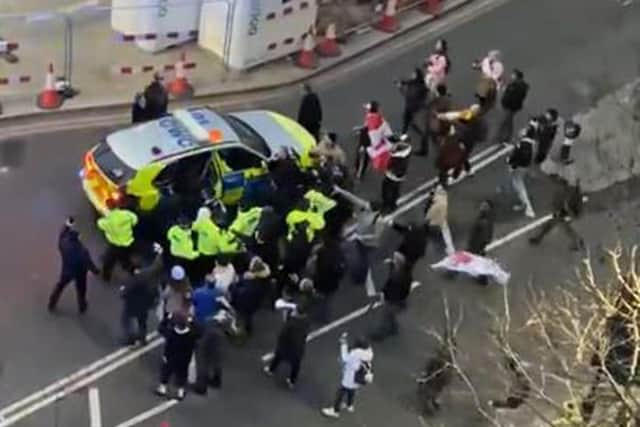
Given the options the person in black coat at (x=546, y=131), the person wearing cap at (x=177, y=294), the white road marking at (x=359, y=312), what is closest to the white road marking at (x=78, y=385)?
→ the person wearing cap at (x=177, y=294)

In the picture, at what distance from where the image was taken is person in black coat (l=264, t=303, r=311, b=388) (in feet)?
66.4

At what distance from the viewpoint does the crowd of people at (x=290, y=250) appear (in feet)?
67.0

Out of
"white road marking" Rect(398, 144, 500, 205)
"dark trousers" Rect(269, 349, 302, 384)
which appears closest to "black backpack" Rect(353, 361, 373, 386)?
"dark trousers" Rect(269, 349, 302, 384)

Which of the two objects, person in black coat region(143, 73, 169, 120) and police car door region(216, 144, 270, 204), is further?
person in black coat region(143, 73, 169, 120)

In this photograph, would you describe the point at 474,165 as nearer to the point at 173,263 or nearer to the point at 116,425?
the point at 173,263

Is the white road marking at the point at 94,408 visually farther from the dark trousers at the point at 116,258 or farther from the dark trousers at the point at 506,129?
the dark trousers at the point at 506,129

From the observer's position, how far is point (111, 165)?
73.7ft

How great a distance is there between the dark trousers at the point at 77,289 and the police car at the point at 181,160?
4.23ft

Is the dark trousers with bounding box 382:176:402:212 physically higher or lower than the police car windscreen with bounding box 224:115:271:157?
lower

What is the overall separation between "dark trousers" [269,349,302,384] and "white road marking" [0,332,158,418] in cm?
165

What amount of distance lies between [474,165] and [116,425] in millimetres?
8036

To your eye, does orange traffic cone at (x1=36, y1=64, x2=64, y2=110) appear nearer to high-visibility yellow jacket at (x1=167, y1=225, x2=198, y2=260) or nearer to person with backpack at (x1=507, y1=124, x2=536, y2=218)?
high-visibility yellow jacket at (x1=167, y1=225, x2=198, y2=260)

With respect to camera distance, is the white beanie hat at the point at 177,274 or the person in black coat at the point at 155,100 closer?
the white beanie hat at the point at 177,274

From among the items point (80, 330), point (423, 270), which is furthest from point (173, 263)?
point (423, 270)
